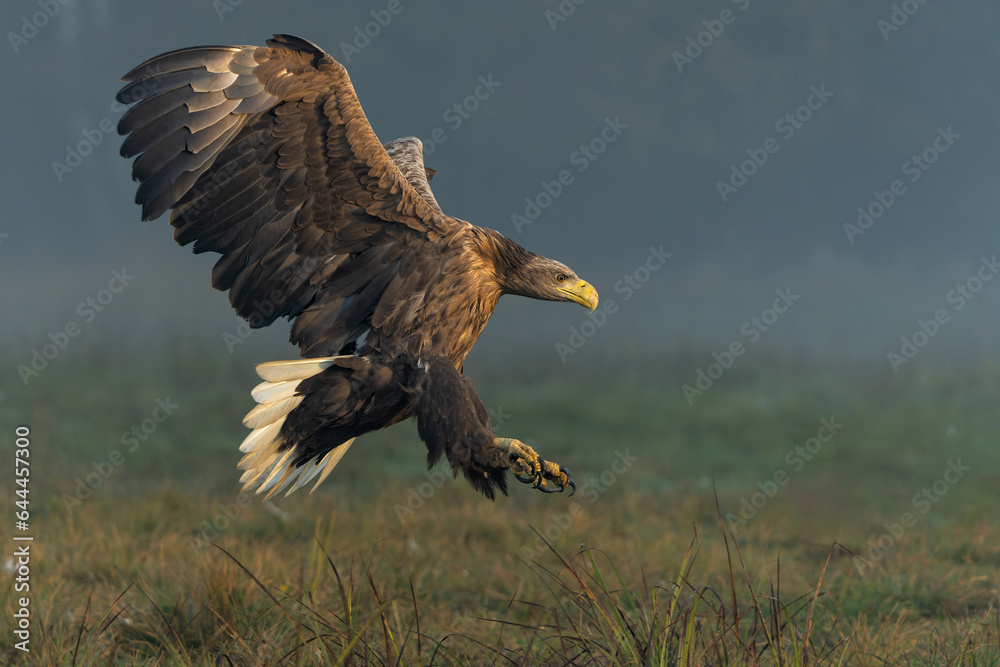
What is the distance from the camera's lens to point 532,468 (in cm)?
355

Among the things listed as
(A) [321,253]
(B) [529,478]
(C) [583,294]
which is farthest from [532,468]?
(A) [321,253]

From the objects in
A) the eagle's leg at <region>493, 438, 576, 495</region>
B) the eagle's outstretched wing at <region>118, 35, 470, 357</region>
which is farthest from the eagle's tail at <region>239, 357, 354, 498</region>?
the eagle's leg at <region>493, 438, 576, 495</region>

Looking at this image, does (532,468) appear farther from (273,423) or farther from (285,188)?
(285,188)

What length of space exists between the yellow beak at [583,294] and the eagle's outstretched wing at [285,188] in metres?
0.65

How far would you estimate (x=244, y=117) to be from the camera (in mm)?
3961

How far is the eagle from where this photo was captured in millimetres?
3848

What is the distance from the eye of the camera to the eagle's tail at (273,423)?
12.9 feet

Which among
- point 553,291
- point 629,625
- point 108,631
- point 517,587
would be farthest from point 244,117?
point 517,587

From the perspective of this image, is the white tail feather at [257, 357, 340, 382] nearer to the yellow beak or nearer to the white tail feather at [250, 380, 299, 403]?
the white tail feather at [250, 380, 299, 403]

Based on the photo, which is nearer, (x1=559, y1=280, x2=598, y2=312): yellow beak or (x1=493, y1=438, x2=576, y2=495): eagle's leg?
(x1=493, y1=438, x2=576, y2=495): eagle's leg

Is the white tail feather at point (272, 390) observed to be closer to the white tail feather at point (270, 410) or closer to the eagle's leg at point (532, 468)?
the white tail feather at point (270, 410)

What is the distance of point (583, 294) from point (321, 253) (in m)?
1.37

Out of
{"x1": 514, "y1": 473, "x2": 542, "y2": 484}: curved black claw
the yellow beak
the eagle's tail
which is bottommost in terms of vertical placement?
the eagle's tail

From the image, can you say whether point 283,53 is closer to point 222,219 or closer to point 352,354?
point 222,219
